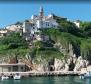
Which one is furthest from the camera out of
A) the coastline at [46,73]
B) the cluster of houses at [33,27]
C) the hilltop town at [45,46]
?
the cluster of houses at [33,27]

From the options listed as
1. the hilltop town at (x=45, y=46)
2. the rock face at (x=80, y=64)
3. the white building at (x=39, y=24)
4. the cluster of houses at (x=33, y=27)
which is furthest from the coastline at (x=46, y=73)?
the white building at (x=39, y=24)

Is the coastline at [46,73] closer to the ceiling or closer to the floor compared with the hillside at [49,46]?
closer to the floor

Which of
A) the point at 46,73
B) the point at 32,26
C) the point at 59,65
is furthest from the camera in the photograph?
the point at 32,26

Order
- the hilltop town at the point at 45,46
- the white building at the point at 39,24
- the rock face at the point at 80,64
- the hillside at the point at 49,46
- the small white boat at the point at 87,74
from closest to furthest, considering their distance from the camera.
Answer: the small white boat at the point at 87,74
the hilltop town at the point at 45,46
the rock face at the point at 80,64
the hillside at the point at 49,46
the white building at the point at 39,24

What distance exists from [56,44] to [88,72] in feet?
40.5

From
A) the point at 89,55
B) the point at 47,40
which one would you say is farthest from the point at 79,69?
the point at 47,40

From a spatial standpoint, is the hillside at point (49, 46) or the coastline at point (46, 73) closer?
the coastline at point (46, 73)

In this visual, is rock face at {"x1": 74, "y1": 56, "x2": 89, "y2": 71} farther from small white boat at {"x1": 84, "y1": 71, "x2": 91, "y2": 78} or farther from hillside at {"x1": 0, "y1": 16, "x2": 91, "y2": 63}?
small white boat at {"x1": 84, "y1": 71, "x2": 91, "y2": 78}

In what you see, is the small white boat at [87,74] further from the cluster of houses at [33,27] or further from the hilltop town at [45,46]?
the cluster of houses at [33,27]

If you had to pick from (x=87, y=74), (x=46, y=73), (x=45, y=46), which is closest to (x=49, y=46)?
(x=45, y=46)

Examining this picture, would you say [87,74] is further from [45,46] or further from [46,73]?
[45,46]

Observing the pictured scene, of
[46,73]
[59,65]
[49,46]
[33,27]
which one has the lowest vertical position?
[46,73]

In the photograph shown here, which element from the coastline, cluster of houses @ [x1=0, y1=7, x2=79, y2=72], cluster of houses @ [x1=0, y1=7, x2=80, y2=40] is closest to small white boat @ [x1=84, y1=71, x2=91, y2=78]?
the coastline

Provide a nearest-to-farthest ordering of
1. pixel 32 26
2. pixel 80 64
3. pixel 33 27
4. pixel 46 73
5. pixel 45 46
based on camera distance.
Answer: pixel 46 73, pixel 80 64, pixel 45 46, pixel 33 27, pixel 32 26
